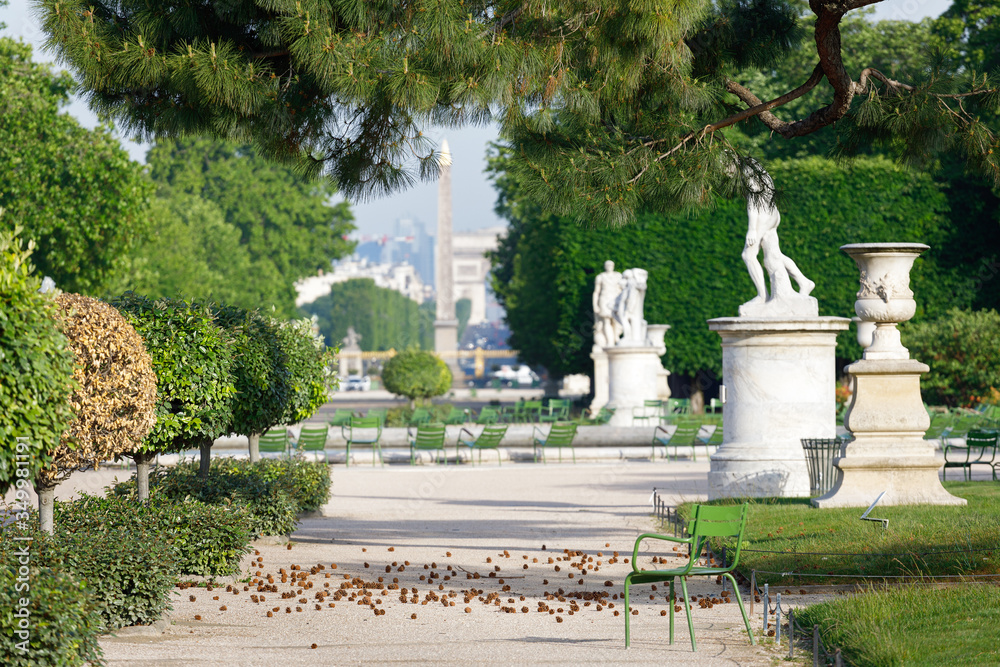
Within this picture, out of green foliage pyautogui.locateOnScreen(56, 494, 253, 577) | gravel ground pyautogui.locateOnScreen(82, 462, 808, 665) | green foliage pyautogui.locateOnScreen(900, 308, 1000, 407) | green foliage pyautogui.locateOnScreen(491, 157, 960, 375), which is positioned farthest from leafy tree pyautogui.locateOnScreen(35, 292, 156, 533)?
green foliage pyautogui.locateOnScreen(491, 157, 960, 375)

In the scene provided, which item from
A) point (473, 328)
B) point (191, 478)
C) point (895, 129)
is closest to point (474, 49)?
point (895, 129)

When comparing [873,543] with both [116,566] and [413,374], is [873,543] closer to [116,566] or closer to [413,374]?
[116,566]

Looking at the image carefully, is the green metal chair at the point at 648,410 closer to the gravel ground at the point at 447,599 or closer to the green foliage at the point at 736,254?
the green foliage at the point at 736,254

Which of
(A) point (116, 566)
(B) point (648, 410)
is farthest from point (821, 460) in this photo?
(B) point (648, 410)

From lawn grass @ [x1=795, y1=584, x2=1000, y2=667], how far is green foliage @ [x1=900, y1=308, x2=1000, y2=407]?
18.4 meters

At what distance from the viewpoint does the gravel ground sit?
602 cm

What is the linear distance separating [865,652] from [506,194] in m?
29.5

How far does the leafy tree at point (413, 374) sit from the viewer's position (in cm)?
2703

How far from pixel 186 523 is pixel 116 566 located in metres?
1.65

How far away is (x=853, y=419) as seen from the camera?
1027cm

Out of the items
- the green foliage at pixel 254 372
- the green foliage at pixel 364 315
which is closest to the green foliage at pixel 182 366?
the green foliage at pixel 254 372

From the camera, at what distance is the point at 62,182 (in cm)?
2433

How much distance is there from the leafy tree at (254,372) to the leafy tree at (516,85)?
70.1 inches

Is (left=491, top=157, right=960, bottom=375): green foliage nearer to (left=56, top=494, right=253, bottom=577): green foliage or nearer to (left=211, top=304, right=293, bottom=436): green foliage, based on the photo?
(left=211, top=304, right=293, bottom=436): green foliage
